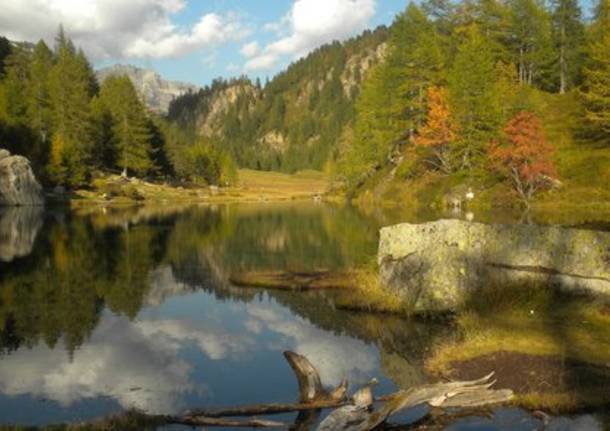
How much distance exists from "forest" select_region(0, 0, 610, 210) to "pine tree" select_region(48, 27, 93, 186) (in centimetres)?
25

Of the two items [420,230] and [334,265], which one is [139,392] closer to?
[420,230]

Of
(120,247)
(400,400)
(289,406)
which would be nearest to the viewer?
(400,400)

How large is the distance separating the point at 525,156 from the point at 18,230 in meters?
58.2

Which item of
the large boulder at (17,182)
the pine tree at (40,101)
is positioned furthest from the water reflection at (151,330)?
the pine tree at (40,101)

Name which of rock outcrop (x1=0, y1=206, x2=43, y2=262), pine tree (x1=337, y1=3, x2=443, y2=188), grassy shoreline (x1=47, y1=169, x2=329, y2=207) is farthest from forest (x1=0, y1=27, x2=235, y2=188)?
pine tree (x1=337, y1=3, x2=443, y2=188)

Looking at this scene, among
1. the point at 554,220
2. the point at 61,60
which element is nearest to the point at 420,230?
the point at 554,220

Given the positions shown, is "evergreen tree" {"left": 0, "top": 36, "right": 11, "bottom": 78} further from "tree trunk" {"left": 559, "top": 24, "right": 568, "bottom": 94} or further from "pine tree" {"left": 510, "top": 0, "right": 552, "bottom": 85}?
"tree trunk" {"left": 559, "top": 24, "right": 568, "bottom": 94}

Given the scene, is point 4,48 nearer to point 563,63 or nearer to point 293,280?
point 563,63

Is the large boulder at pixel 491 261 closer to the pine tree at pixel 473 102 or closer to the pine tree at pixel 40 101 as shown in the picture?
the pine tree at pixel 473 102

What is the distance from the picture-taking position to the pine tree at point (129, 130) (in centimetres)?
12669

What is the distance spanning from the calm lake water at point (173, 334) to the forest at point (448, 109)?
142 feet

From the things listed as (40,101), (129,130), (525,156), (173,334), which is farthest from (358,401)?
(40,101)

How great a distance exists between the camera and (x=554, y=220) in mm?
54656

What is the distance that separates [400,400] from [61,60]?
5295 inches
